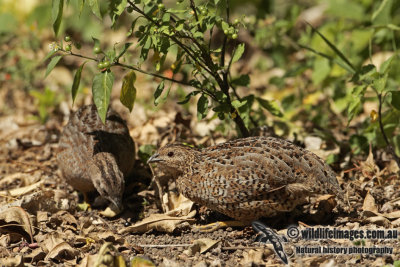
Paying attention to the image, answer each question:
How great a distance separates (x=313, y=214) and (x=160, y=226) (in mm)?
1552

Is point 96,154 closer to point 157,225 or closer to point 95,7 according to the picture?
point 157,225

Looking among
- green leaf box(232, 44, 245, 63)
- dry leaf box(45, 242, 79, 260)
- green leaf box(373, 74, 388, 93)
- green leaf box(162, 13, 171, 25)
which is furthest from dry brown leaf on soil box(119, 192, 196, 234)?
green leaf box(373, 74, 388, 93)

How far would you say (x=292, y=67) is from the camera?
9094mm

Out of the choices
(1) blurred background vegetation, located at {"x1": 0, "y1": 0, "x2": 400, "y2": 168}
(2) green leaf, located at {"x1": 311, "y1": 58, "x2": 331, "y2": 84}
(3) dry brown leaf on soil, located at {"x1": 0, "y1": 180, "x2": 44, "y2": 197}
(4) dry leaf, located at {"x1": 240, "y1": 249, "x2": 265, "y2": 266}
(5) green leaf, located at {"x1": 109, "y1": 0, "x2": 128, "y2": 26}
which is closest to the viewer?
(4) dry leaf, located at {"x1": 240, "y1": 249, "x2": 265, "y2": 266}

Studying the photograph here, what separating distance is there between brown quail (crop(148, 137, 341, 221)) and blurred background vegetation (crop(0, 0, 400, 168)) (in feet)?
2.85

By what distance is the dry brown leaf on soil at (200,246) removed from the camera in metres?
4.71

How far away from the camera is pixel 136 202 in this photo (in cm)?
600

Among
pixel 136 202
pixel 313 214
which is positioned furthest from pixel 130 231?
pixel 313 214

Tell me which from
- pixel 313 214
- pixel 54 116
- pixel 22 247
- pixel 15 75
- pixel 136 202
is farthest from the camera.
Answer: pixel 15 75

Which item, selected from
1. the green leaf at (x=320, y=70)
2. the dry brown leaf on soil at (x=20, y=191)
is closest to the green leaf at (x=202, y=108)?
the dry brown leaf on soil at (x=20, y=191)

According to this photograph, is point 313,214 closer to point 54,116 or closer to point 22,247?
point 22,247

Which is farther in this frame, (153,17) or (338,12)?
(338,12)

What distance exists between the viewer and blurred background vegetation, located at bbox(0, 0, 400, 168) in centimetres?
635

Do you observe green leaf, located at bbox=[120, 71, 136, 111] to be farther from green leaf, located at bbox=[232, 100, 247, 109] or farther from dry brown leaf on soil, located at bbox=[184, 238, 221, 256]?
dry brown leaf on soil, located at bbox=[184, 238, 221, 256]
